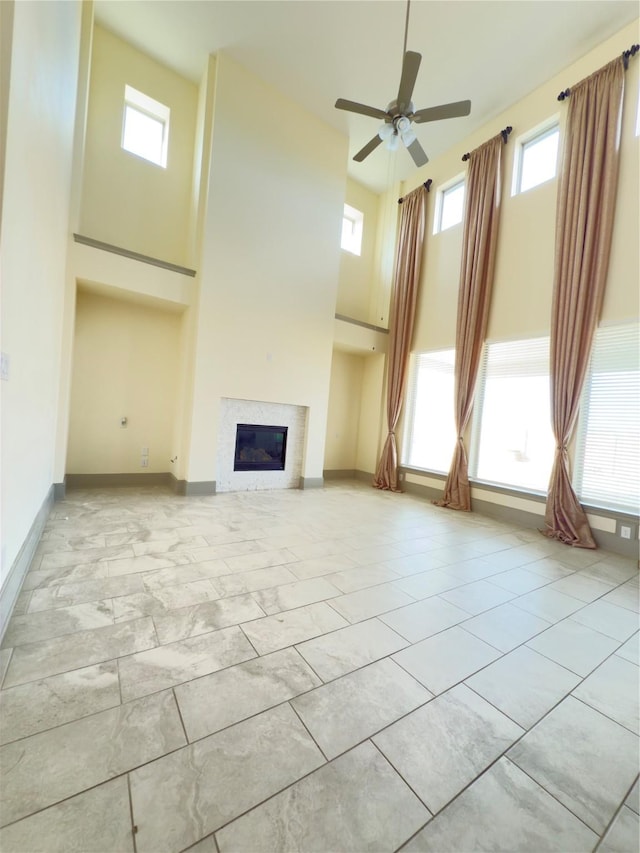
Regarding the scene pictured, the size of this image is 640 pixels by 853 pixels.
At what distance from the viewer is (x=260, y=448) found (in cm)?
546

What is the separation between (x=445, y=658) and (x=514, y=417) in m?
3.76

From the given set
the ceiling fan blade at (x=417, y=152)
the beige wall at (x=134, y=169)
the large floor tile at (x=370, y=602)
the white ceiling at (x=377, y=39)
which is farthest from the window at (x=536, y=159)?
the large floor tile at (x=370, y=602)

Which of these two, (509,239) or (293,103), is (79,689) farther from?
(293,103)

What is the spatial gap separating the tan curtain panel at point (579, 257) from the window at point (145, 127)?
5.56m

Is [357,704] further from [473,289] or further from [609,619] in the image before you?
[473,289]

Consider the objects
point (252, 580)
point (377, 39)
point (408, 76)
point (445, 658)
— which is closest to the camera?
point (445, 658)

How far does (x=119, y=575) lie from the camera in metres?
2.37

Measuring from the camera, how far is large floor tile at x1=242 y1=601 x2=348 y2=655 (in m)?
1.80

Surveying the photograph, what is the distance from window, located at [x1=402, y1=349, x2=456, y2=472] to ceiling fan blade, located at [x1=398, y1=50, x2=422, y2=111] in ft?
11.1

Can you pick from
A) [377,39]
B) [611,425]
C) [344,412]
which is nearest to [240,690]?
[611,425]

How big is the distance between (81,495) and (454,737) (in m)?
4.64

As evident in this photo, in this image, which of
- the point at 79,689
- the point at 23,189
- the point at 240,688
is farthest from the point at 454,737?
the point at 23,189

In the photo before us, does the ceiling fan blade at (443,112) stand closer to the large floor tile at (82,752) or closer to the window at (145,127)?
the window at (145,127)

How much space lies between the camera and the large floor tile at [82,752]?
1.02 m
